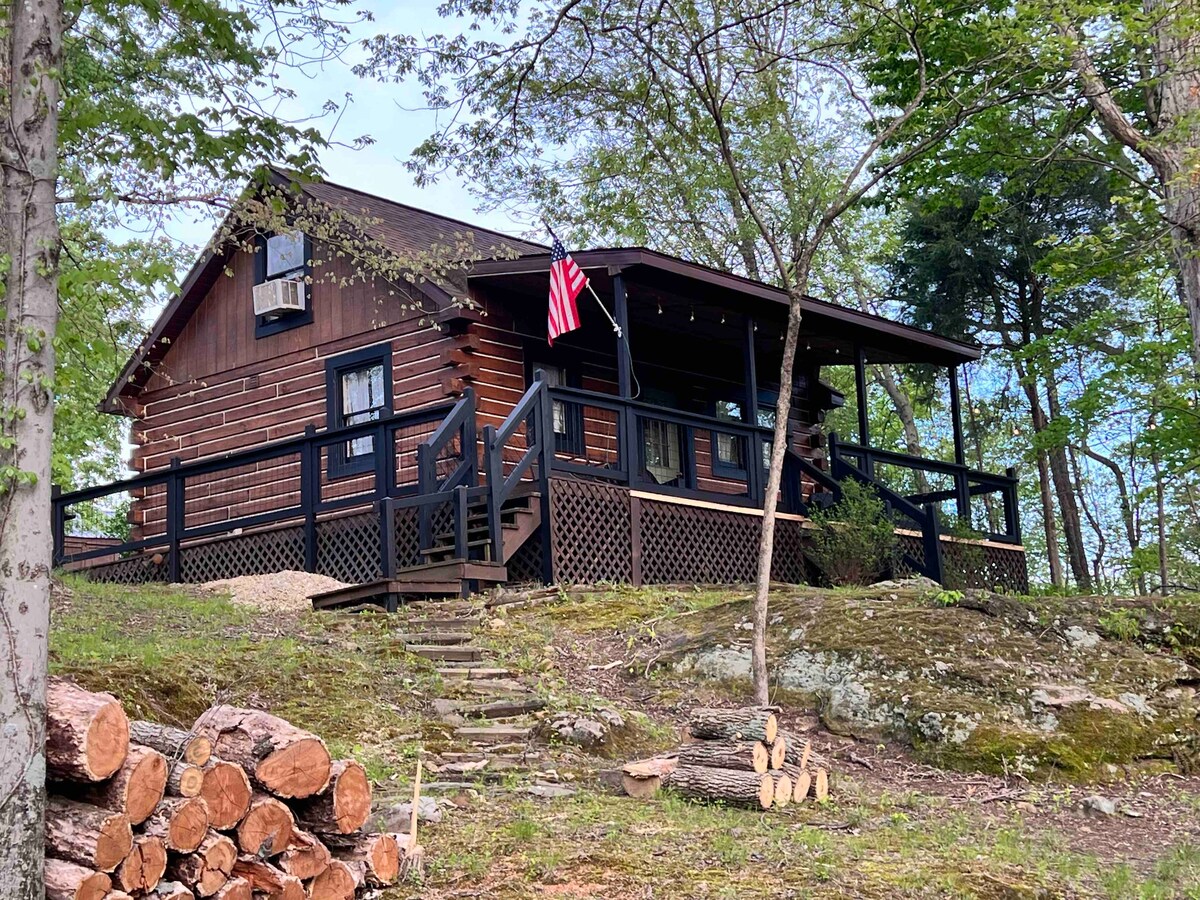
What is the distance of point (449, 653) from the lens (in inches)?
426

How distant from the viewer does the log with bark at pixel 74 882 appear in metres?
4.82

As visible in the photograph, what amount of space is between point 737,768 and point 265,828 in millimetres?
3351

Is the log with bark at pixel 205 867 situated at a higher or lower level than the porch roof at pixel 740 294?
lower

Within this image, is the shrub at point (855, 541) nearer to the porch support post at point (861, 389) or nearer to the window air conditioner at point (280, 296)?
the porch support post at point (861, 389)

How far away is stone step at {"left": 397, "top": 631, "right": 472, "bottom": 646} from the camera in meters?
11.2

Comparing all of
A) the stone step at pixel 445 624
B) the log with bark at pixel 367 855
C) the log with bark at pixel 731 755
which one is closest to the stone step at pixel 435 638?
the stone step at pixel 445 624

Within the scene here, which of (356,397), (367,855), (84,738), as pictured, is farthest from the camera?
(356,397)

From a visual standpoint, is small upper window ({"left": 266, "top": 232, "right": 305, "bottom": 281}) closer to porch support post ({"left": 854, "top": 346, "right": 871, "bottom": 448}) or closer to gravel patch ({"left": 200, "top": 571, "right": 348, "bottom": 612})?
gravel patch ({"left": 200, "top": 571, "right": 348, "bottom": 612})

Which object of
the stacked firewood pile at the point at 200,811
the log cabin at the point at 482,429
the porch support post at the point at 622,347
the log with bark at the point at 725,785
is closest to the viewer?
the stacked firewood pile at the point at 200,811

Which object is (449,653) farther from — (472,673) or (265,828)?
(265,828)

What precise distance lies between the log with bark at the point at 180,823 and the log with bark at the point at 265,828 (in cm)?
22

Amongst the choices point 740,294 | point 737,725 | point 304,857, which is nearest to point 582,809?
point 737,725

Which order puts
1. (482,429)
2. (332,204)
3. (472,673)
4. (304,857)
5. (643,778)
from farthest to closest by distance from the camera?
1. (332,204)
2. (482,429)
3. (472,673)
4. (643,778)
5. (304,857)

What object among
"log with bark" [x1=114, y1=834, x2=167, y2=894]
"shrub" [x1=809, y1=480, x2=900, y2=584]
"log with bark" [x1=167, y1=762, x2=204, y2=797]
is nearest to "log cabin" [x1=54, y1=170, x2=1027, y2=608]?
"shrub" [x1=809, y1=480, x2=900, y2=584]
